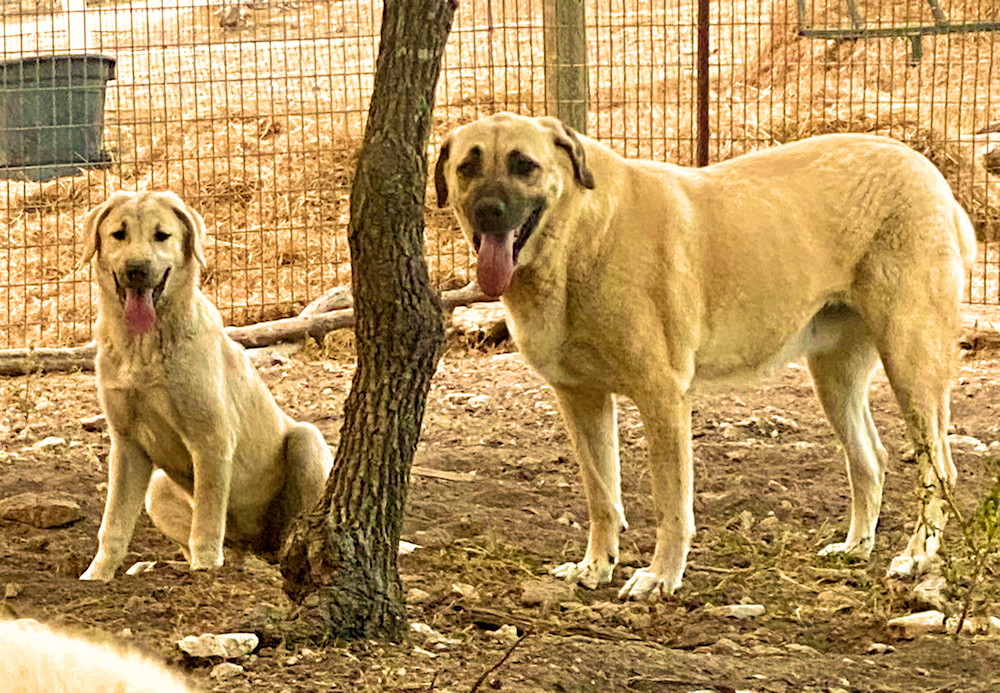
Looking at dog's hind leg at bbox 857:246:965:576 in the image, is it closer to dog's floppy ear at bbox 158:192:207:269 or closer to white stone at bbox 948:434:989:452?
white stone at bbox 948:434:989:452

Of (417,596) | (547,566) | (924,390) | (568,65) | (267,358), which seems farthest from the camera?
(568,65)

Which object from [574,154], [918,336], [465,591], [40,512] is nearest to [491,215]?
[574,154]

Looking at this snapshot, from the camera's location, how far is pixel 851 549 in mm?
5195

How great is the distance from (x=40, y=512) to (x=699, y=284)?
250cm

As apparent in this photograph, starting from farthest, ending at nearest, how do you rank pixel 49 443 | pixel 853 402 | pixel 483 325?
pixel 483 325, pixel 49 443, pixel 853 402

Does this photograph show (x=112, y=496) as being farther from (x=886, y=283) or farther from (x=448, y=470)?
(x=886, y=283)

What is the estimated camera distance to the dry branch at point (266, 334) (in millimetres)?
7992

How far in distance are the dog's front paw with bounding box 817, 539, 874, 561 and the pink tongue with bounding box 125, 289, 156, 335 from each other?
242cm

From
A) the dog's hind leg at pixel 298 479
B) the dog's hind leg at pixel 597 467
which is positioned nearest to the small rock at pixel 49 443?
the dog's hind leg at pixel 298 479

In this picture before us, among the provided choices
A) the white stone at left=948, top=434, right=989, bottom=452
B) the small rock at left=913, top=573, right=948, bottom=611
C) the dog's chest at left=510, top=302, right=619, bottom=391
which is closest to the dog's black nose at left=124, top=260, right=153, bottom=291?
the dog's chest at left=510, top=302, right=619, bottom=391

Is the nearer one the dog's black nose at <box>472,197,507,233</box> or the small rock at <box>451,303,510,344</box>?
the dog's black nose at <box>472,197,507,233</box>

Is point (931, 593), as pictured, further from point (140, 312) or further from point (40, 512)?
point (40, 512)

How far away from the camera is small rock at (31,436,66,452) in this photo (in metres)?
6.54

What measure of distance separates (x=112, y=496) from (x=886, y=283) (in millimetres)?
2742
